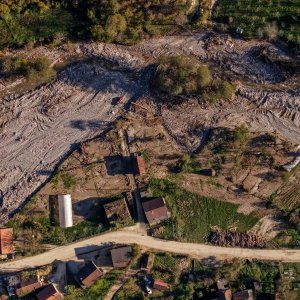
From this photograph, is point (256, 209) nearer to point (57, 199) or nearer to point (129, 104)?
point (129, 104)

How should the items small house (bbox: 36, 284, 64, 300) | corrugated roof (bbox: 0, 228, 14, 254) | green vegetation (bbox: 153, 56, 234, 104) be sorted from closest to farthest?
small house (bbox: 36, 284, 64, 300), corrugated roof (bbox: 0, 228, 14, 254), green vegetation (bbox: 153, 56, 234, 104)

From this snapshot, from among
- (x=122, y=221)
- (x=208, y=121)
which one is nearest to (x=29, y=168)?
(x=122, y=221)

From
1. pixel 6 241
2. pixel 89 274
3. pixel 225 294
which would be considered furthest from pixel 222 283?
pixel 6 241

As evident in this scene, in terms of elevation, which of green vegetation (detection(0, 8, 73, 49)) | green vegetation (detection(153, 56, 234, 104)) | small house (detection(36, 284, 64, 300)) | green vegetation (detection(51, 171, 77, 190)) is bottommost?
small house (detection(36, 284, 64, 300))

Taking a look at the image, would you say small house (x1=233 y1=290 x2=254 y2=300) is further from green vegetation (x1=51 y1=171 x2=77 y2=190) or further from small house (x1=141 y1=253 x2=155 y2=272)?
green vegetation (x1=51 y1=171 x2=77 y2=190)

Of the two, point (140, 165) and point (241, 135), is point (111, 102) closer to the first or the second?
point (140, 165)

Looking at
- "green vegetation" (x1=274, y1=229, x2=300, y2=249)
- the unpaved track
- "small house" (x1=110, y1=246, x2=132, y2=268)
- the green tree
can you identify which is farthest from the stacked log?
the green tree
